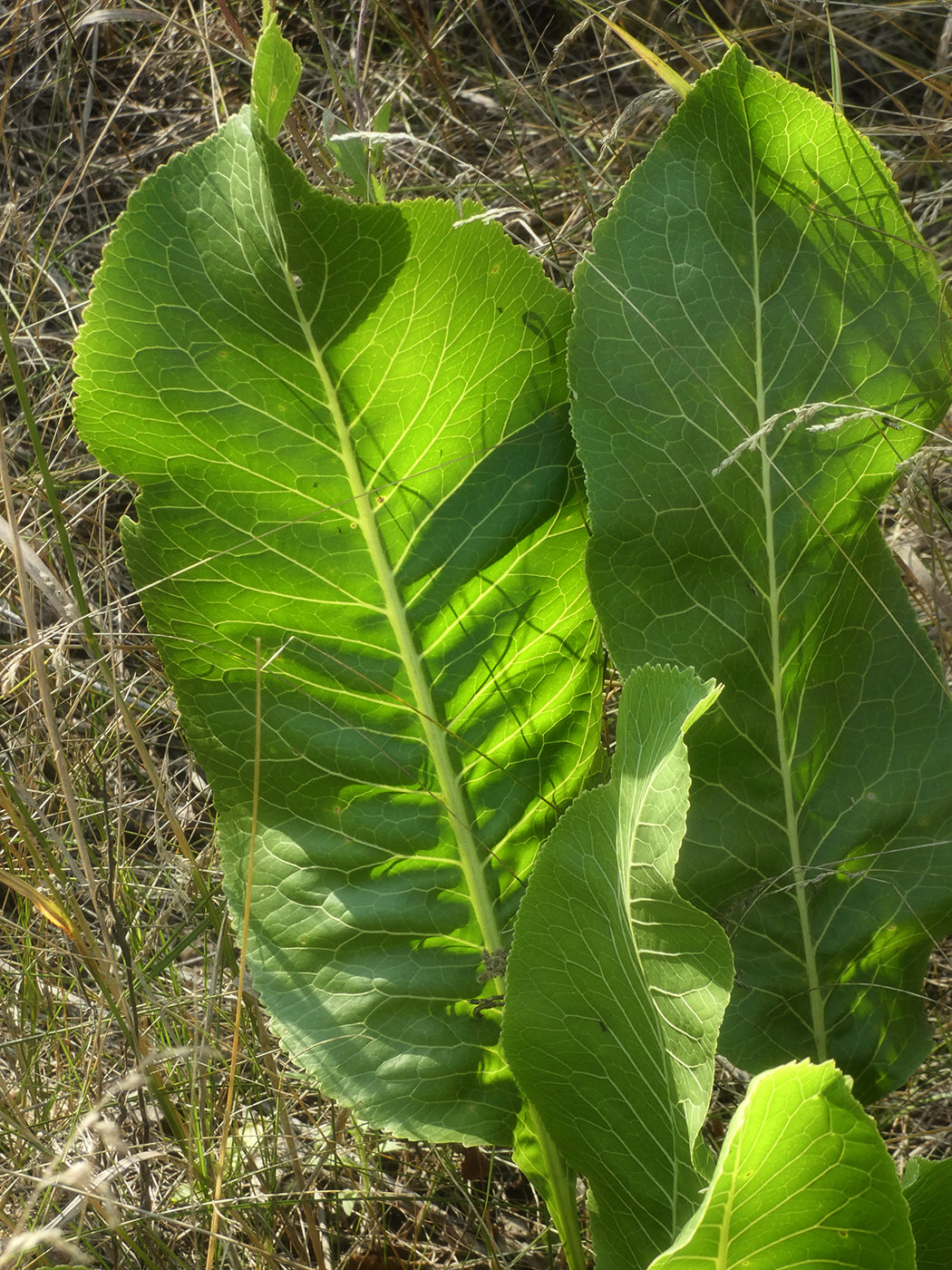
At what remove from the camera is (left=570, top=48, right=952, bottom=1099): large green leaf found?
1210mm

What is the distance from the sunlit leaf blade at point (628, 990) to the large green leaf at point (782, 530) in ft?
0.77

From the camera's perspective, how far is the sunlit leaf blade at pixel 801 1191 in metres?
0.78

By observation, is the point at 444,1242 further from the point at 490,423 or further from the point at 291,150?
the point at 291,150

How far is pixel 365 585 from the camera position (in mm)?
1257

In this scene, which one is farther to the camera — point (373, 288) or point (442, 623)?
point (442, 623)

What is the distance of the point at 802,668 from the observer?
1253mm

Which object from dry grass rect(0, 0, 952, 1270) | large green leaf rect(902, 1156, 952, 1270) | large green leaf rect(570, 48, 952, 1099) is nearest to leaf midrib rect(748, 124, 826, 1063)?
large green leaf rect(570, 48, 952, 1099)

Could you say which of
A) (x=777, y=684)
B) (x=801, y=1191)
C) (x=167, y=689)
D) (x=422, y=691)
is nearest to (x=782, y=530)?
(x=777, y=684)

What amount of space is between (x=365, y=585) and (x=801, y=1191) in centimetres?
71

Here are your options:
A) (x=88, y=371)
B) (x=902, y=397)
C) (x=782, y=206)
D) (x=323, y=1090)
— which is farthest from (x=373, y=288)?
(x=323, y=1090)

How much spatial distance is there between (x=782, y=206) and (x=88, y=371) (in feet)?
2.40

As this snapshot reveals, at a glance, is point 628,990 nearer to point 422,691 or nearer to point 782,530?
point 422,691

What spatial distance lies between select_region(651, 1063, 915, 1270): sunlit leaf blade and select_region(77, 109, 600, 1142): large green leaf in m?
0.48

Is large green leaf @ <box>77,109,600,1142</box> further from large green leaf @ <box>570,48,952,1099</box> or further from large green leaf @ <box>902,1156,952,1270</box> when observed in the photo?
large green leaf @ <box>902,1156,952,1270</box>
